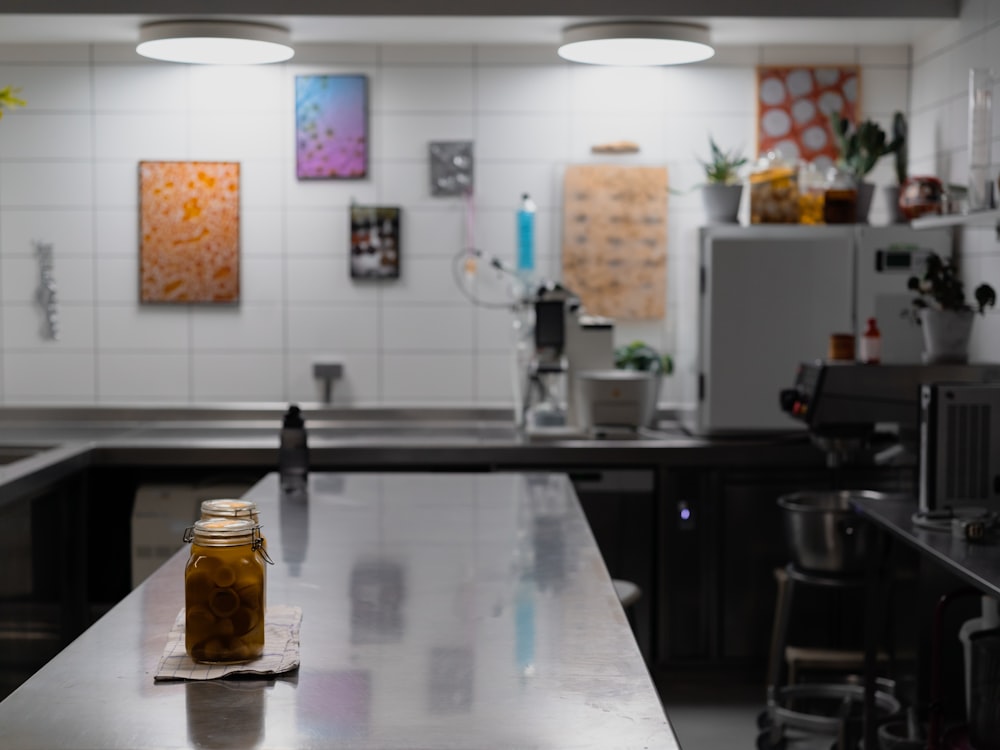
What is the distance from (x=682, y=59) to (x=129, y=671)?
3.21m

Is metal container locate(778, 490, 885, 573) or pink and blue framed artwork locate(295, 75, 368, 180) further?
pink and blue framed artwork locate(295, 75, 368, 180)

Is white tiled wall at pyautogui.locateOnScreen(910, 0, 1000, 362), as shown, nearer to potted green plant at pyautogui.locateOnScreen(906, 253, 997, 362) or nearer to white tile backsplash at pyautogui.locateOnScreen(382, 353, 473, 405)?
potted green plant at pyautogui.locateOnScreen(906, 253, 997, 362)

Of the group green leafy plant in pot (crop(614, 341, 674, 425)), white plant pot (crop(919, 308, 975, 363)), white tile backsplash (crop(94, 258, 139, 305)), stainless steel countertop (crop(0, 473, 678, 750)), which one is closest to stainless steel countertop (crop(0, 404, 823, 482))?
green leafy plant in pot (crop(614, 341, 674, 425))

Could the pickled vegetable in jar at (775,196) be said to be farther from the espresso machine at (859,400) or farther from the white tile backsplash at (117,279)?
the white tile backsplash at (117,279)

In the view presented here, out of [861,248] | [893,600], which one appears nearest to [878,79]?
[861,248]

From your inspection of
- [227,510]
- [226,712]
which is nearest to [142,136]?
[227,510]

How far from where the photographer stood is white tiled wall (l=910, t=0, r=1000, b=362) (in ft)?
13.4

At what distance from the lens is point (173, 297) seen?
16.0ft

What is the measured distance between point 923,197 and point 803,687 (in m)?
1.66

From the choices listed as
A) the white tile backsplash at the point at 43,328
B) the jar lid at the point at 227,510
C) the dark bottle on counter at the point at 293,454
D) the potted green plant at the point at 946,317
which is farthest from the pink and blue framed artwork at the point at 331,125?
the jar lid at the point at 227,510

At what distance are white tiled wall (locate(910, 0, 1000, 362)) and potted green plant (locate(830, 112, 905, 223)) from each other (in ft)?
0.54

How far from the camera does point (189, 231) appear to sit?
4.85m

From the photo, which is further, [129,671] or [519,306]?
[519,306]

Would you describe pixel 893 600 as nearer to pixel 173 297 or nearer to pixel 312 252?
pixel 312 252
